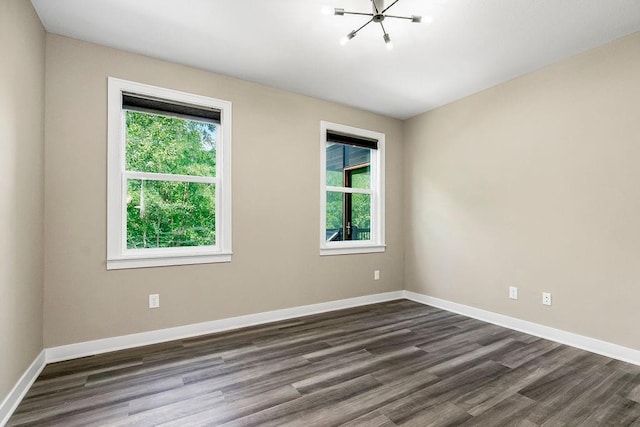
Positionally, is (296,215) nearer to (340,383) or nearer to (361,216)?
(361,216)

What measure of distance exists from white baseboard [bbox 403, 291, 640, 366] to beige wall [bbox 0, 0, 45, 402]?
162 inches

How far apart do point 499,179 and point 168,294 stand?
12.0ft

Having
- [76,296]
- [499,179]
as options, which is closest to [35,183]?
[76,296]

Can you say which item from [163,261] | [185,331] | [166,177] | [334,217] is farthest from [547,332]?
[166,177]

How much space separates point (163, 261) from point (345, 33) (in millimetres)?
2581

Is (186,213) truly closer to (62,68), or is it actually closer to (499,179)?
(62,68)

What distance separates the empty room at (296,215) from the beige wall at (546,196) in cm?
2

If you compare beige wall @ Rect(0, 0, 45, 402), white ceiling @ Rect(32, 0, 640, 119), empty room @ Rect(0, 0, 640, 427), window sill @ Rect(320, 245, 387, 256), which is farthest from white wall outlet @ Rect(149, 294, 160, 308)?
white ceiling @ Rect(32, 0, 640, 119)

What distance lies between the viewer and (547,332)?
3.08 meters

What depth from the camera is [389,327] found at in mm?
3398

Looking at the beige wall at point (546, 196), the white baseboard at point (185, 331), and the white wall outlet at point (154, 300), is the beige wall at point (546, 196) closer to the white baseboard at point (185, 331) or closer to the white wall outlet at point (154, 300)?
the white baseboard at point (185, 331)

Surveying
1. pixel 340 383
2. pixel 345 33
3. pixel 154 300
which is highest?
pixel 345 33

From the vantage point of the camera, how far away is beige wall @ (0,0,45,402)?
5.97ft

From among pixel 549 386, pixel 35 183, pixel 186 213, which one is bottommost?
pixel 549 386
